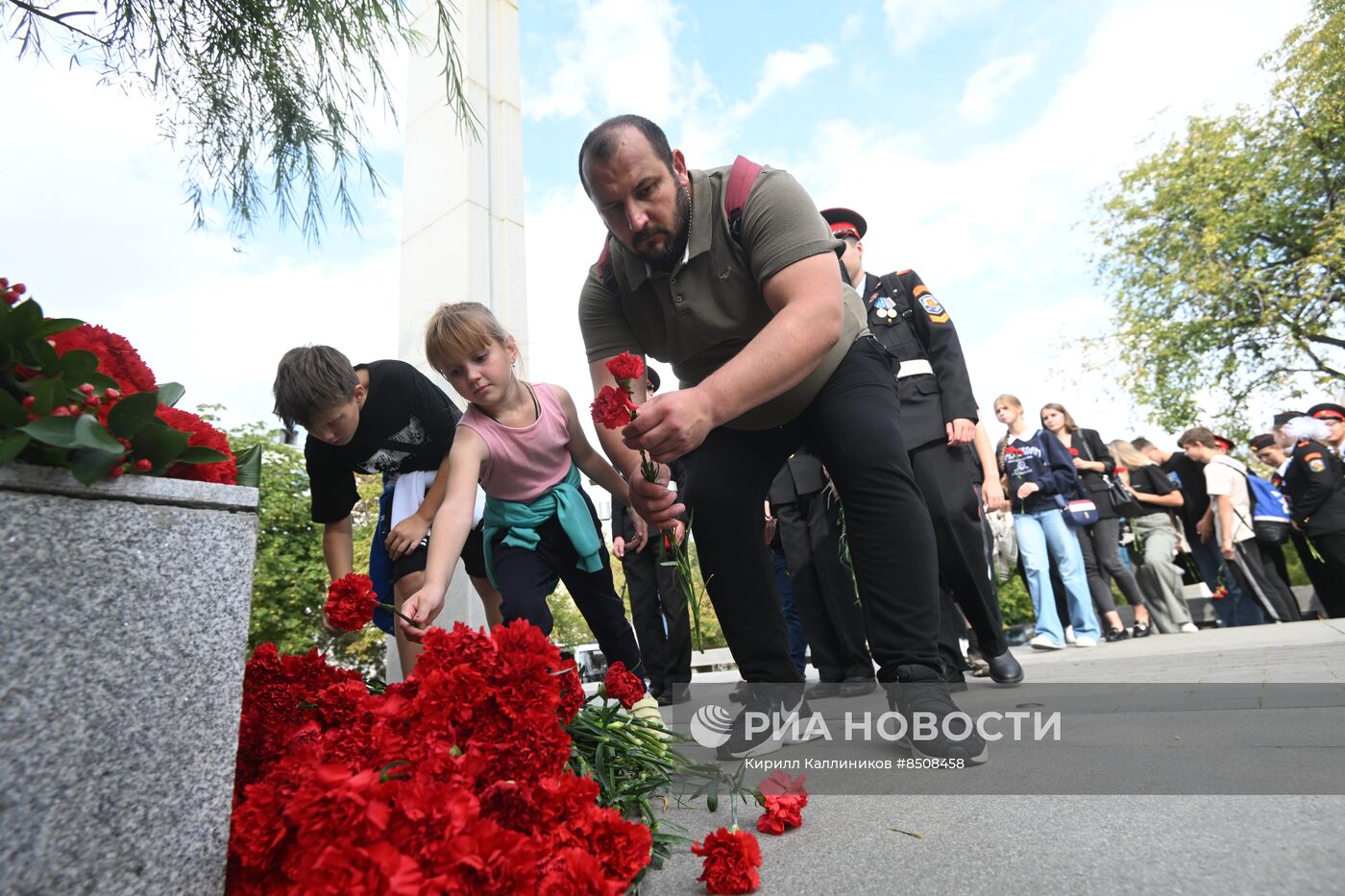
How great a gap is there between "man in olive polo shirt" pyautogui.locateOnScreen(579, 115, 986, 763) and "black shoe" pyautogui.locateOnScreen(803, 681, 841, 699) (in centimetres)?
197

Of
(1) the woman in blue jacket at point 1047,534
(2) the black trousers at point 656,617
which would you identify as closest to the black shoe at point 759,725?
(2) the black trousers at point 656,617

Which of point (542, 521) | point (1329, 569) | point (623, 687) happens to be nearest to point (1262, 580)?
point (1329, 569)

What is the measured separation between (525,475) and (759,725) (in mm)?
1287

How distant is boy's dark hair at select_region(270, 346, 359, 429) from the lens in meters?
3.02

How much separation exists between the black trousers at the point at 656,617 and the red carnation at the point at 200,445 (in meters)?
3.60

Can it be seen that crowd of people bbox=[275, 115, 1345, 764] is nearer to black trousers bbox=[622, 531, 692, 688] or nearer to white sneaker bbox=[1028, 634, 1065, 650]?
black trousers bbox=[622, 531, 692, 688]

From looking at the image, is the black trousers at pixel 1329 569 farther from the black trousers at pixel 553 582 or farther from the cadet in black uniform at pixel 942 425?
the black trousers at pixel 553 582

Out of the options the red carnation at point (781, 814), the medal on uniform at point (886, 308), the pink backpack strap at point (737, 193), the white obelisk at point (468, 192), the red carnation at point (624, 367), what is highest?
the white obelisk at point (468, 192)

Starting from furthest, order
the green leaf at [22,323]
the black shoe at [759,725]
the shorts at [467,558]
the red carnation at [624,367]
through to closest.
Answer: the shorts at [467,558]
the black shoe at [759,725]
the red carnation at [624,367]
the green leaf at [22,323]

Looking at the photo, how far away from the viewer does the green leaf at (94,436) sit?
98 cm

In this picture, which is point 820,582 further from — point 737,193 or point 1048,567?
point 737,193

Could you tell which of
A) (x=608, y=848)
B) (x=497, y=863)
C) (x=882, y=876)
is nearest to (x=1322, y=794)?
(x=882, y=876)

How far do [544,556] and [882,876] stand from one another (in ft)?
6.55

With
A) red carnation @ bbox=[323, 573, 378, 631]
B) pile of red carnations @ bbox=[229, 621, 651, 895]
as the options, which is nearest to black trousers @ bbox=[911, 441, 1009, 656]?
red carnation @ bbox=[323, 573, 378, 631]
